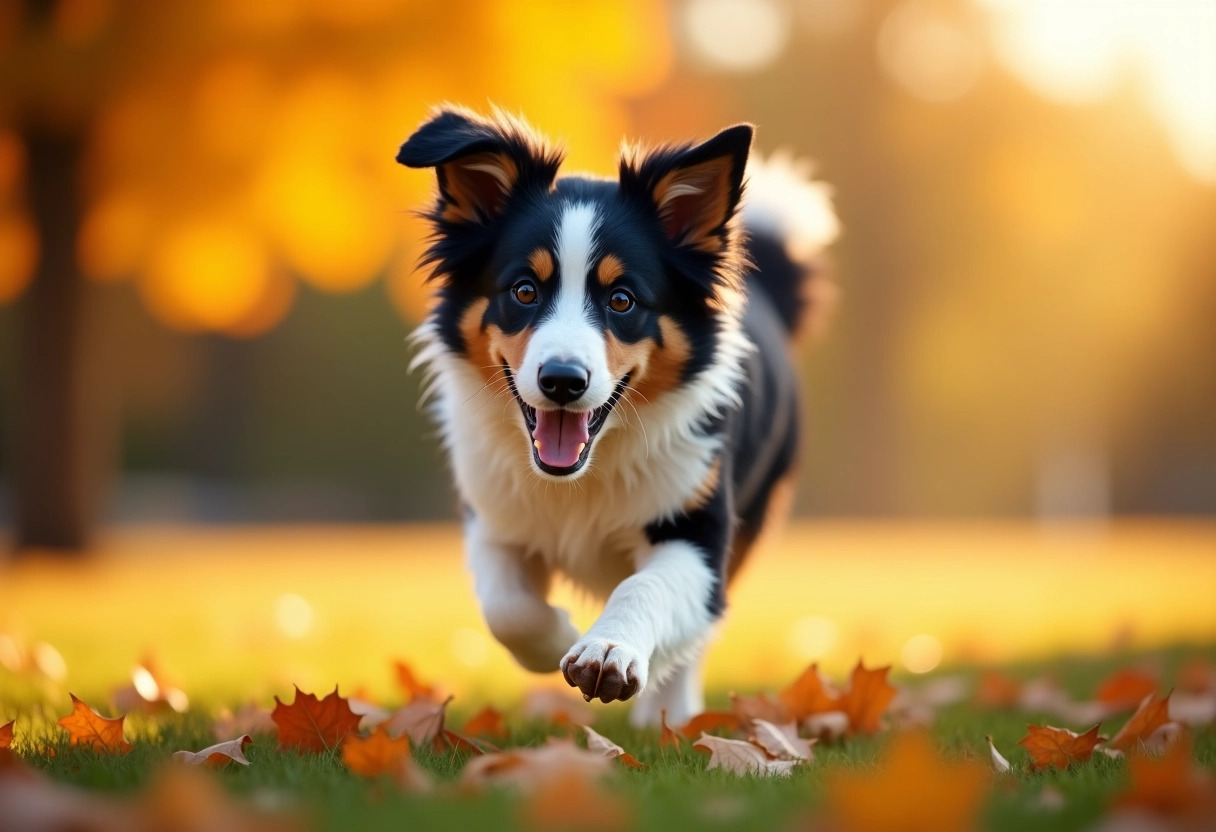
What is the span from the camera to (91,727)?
3412 mm

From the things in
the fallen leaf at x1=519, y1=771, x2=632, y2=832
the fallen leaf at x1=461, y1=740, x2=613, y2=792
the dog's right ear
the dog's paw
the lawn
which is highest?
the dog's right ear

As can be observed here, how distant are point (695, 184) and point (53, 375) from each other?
369 inches

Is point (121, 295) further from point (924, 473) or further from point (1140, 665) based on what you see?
point (1140, 665)

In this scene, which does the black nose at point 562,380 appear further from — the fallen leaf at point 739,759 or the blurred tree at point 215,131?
the blurred tree at point 215,131

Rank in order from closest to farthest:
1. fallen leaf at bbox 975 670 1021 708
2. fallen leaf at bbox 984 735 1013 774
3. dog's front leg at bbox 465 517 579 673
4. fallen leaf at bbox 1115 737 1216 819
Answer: fallen leaf at bbox 1115 737 1216 819
fallen leaf at bbox 984 735 1013 774
dog's front leg at bbox 465 517 579 673
fallen leaf at bbox 975 670 1021 708

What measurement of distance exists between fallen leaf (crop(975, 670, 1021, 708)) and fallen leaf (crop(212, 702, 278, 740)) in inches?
101

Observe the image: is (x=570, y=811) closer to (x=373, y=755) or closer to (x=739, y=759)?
(x=373, y=755)

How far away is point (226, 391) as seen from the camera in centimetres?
2709

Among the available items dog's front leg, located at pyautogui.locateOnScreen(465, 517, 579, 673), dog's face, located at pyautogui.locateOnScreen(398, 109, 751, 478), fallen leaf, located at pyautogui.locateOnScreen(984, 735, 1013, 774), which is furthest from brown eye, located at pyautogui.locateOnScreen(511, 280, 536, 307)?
fallen leaf, located at pyautogui.locateOnScreen(984, 735, 1013, 774)

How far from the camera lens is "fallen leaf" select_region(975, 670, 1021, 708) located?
15.3ft

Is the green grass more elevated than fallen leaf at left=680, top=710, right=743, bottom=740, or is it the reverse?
the green grass

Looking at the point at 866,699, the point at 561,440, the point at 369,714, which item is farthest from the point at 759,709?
the point at 369,714

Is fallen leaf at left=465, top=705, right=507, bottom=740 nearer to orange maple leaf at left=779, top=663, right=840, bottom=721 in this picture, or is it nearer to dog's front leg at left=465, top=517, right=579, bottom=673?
dog's front leg at left=465, top=517, right=579, bottom=673

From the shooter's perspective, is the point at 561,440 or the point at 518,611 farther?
the point at 518,611
